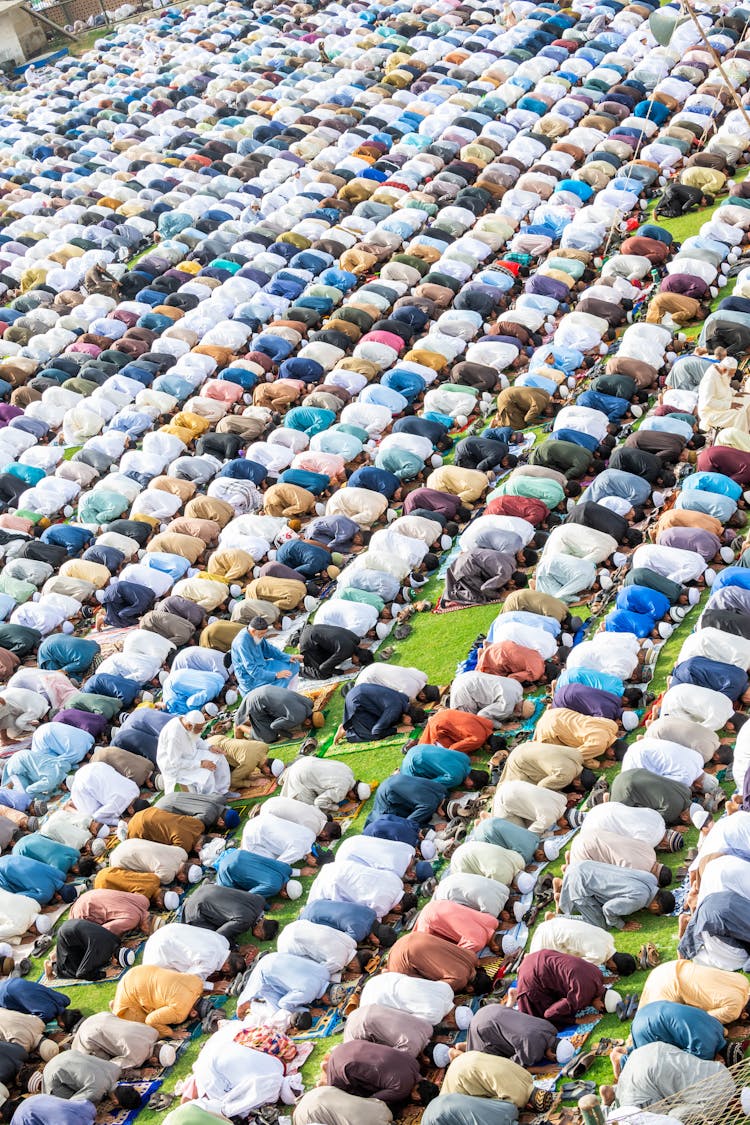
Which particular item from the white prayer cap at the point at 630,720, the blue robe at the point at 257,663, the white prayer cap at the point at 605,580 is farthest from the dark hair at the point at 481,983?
the white prayer cap at the point at 605,580

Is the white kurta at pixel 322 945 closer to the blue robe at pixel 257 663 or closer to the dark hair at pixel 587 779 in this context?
the dark hair at pixel 587 779

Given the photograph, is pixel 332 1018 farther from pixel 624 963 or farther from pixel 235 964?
pixel 624 963

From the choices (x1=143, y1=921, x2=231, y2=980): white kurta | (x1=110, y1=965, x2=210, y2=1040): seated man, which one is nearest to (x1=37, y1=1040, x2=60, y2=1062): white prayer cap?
(x1=110, y1=965, x2=210, y2=1040): seated man

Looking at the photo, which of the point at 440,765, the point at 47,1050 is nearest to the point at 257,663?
the point at 440,765

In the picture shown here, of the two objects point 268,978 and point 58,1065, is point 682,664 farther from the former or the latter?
point 58,1065

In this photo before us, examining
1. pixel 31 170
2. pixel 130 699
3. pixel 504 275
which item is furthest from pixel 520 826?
pixel 31 170

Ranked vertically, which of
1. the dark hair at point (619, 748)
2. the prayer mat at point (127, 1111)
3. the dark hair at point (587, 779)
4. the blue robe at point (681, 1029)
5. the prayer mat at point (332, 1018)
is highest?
the blue robe at point (681, 1029)

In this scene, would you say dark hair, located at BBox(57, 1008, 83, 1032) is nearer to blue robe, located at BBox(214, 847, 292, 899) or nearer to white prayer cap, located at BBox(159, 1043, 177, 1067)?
white prayer cap, located at BBox(159, 1043, 177, 1067)
